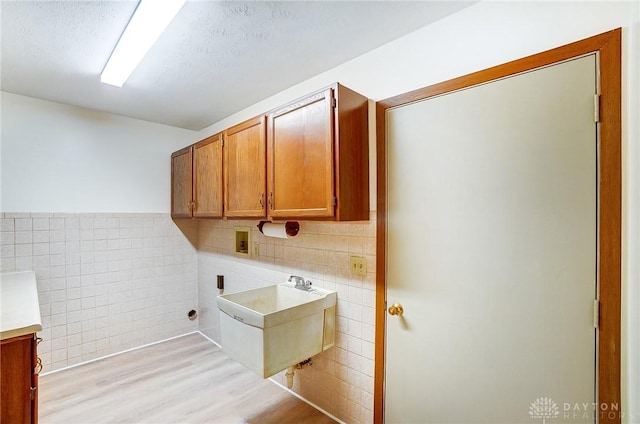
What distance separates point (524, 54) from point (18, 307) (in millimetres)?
2549

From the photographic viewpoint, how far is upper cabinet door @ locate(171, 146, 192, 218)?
2.82 metres

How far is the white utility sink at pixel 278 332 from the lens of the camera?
61.6 inches

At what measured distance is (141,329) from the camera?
2957mm

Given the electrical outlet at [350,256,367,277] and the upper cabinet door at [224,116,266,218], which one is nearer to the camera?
the electrical outlet at [350,256,367,277]

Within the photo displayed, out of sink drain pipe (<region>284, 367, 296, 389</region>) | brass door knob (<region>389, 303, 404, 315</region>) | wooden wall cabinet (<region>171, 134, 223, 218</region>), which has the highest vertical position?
wooden wall cabinet (<region>171, 134, 223, 218</region>)

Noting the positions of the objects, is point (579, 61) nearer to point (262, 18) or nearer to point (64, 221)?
point (262, 18)

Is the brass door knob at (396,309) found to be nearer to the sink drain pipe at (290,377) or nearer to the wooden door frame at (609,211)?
the wooden door frame at (609,211)

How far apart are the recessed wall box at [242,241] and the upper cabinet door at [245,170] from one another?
16.2 inches

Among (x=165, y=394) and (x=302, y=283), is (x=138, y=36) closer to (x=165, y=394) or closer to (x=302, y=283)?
(x=302, y=283)

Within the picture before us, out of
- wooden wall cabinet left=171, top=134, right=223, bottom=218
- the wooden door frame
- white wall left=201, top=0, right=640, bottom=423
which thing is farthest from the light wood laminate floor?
white wall left=201, top=0, right=640, bottom=423

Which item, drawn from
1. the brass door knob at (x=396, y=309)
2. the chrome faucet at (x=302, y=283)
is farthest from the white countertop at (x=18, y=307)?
the brass door knob at (x=396, y=309)

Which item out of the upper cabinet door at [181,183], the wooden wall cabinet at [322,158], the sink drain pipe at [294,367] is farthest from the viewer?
the upper cabinet door at [181,183]

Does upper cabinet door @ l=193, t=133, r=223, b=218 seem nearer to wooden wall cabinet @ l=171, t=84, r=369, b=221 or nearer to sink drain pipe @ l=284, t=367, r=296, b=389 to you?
wooden wall cabinet @ l=171, t=84, r=369, b=221

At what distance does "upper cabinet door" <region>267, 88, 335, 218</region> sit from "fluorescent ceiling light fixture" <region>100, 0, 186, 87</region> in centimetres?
72
